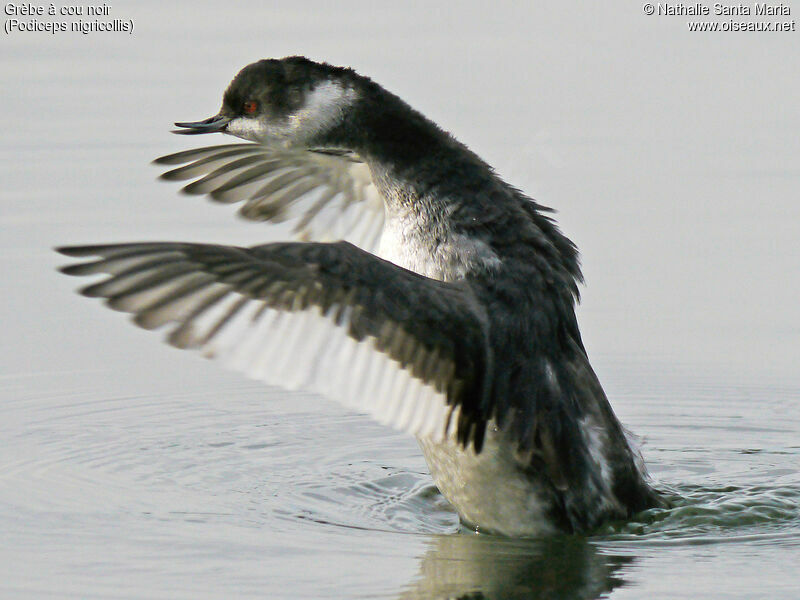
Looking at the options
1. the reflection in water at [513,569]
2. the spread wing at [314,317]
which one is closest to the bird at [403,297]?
the spread wing at [314,317]

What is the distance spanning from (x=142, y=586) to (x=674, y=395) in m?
3.70

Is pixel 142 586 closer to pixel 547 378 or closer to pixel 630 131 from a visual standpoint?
pixel 547 378

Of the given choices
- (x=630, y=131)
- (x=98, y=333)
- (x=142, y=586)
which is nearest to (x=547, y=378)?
(x=142, y=586)

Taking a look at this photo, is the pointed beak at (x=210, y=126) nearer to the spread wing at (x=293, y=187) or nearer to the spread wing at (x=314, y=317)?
the spread wing at (x=293, y=187)

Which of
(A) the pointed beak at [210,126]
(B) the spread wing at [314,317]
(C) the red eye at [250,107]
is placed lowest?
(B) the spread wing at [314,317]

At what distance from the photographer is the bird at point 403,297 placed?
5695mm

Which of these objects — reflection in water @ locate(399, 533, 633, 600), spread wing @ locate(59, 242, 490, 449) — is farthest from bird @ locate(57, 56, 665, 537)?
reflection in water @ locate(399, 533, 633, 600)

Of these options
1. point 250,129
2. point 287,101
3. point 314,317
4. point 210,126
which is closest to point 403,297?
point 314,317

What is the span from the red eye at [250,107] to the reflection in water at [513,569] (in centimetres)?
221

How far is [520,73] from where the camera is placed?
11.9 metres

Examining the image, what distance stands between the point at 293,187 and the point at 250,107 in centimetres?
69

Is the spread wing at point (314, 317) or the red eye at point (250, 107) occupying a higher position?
the red eye at point (250, 107)

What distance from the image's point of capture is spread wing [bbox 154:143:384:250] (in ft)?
25.5

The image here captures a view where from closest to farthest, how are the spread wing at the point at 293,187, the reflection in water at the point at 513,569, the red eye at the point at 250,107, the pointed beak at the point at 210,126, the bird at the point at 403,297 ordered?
the bird at the point at 403,297 < the reflection in water at the point at 513,569 < the red eye at the point at 250,107 < the pointed beak at the point at 210,126 < the spread wing at the point at 293,187
